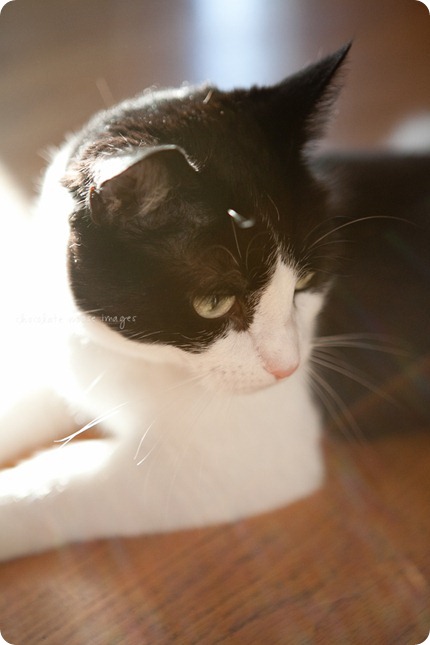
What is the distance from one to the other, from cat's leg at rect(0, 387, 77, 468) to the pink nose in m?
0.32

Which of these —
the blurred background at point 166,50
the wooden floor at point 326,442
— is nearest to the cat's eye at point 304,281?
the wooden floor at point 326,442

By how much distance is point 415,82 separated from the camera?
79cm

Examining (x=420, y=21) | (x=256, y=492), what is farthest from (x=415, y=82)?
(x=256, y=492)

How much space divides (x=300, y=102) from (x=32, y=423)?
591mm

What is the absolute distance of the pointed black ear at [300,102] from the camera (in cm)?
66

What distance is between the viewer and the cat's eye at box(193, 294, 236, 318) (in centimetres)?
62

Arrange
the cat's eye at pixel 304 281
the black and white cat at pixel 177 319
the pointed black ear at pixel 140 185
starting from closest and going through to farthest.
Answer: the pointed black ear at pixel 140 185
the black and white cat at pixel 177 319
the cat's eye at pixel 304 281

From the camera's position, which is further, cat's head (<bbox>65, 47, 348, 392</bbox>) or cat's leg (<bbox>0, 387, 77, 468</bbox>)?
cat's leg (<bbox>0, 387, 77, 468</bbox>)

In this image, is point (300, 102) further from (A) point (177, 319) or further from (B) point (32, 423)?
(B) point (32, 423)

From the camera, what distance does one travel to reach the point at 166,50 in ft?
2.50

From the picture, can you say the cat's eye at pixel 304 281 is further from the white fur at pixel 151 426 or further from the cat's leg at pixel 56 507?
the cat's leg at pixel 56 507

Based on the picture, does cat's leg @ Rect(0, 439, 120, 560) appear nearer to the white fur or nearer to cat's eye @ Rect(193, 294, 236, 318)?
the white fur

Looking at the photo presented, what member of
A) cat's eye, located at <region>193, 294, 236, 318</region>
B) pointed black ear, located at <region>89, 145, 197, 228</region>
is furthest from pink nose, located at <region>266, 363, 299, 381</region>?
pointed black ear, located at <region>89, 145, 197, 228</region>

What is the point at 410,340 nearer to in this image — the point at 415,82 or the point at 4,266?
the point at 415,82
